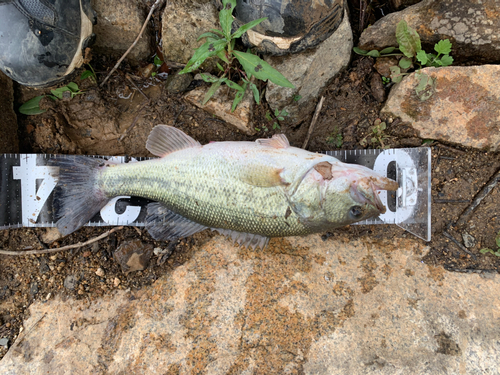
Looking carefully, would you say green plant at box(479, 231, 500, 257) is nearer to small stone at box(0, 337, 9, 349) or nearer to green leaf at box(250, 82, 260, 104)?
green leaf at box(250, 82, 260, 104)

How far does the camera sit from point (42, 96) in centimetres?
359

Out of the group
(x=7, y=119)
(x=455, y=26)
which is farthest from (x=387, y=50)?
(x=7, y=119)

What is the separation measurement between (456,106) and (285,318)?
3051mm

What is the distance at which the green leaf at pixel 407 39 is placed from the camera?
10.7 feet

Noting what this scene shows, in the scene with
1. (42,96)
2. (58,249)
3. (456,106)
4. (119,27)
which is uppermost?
(119,27)

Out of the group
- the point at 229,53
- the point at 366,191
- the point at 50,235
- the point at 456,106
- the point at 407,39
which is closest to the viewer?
the point at 366,191

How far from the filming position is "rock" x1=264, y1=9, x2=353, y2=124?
3352 mm

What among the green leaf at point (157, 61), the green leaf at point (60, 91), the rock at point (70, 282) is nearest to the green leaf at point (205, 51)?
the green leaf at point (157, 61)

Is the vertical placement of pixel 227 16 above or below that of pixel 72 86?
above

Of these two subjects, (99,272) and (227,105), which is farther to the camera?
(99,272)

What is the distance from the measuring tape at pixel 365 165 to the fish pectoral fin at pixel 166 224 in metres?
0.64

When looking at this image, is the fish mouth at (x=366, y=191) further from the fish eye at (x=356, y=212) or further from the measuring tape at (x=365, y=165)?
the measuring tape at (x=365, y=165)

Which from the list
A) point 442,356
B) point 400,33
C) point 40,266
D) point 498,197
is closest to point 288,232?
point 442,356

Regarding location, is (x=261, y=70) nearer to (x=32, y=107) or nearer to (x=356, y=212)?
(x=356, y=212)
